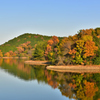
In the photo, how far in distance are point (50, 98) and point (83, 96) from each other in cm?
477

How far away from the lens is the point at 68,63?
188 ft

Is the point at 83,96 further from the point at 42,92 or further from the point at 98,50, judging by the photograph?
the point at 98,50

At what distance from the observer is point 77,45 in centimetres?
5634

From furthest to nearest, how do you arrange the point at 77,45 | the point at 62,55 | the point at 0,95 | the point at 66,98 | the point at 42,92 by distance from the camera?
the point at 62,55, the point at 77,45, the point at 42,92, the point at 0,95, the point at 66,98

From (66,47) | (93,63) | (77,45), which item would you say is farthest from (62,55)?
(93,63)

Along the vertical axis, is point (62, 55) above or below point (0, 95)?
above

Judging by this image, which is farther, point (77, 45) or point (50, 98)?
point (77, 45)

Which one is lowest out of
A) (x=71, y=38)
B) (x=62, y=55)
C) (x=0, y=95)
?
(x=0, y=95)

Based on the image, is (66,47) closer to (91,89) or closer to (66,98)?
(91,89)

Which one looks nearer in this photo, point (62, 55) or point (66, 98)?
point (66, 98)

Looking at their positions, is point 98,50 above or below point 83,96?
above

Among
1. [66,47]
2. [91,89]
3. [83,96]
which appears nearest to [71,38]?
[66,47]

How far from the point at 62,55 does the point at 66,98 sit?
36533 millimetres

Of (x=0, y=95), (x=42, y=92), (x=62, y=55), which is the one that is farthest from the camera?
(x=62, y=55)
